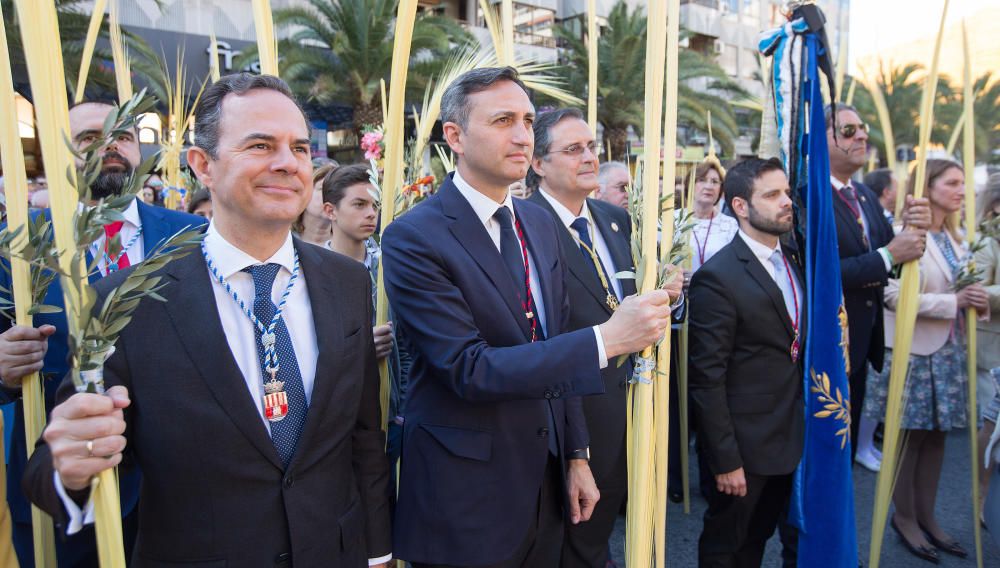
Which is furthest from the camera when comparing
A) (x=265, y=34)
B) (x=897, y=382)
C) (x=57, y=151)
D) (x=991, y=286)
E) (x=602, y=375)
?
(x=991, y=286)

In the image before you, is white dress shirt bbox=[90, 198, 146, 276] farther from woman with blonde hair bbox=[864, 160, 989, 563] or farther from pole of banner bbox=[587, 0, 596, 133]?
woman with blonde hair bbox=[864, 160, 989, 563]

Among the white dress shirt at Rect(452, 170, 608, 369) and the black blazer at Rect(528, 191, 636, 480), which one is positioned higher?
the white dress shirt at Rect(452, 170, 608, 369)

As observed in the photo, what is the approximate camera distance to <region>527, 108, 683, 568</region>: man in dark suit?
2.39 meters

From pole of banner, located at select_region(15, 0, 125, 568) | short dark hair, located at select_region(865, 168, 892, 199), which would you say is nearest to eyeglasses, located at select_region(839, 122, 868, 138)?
short dark hair, located at select_region(865, 168, 892, 199)

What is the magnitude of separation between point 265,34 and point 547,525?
1.48 meters

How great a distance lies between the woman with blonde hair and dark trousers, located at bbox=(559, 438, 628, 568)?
1.71 meters

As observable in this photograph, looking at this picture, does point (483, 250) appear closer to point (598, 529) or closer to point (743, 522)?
point (598, 529)

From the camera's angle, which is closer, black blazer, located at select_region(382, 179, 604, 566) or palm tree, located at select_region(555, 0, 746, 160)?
black blazer, located at select_region(382, 179, 604, 566)

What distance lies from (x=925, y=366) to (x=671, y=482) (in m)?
1.56

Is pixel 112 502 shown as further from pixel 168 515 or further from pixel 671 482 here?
pixel 671 482

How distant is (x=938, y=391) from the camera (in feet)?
11.7

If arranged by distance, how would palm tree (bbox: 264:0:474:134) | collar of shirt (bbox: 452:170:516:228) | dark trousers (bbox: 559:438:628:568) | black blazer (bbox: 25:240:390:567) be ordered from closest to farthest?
1. black blazer (bbox: 25:240:390:567)
2. collar of shirt (bbox: 452:170:516:228)
3. dark trousers (bbox: 559:438:628:568)
4. palm tree (bbox: 264:0:474:134)

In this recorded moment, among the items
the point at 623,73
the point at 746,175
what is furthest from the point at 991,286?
the point at 623,73

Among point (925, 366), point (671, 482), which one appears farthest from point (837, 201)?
point (671, 482)
